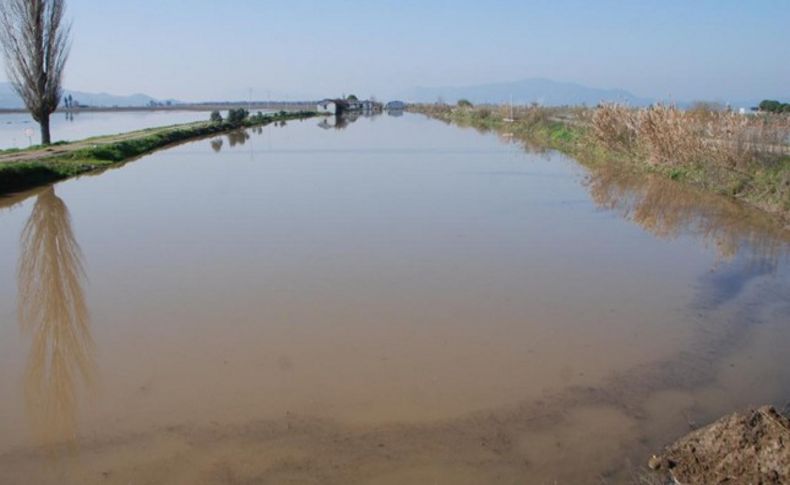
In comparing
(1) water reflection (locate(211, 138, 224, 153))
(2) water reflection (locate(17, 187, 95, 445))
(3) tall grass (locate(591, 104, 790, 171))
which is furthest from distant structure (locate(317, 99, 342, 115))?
(2) water reflection (locate(17, 187, 95, 445))

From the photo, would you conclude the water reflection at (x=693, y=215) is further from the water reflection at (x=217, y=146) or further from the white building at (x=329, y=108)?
the white building at (x=329, y=108)

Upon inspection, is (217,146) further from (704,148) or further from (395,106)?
(395,106)

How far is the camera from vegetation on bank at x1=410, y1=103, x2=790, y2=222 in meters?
12.0

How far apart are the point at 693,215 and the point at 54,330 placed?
31.9 ft

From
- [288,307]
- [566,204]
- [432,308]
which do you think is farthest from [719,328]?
[566,204]

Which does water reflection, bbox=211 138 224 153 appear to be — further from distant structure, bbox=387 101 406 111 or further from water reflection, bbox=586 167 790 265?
distant structure, bbox=387 101 406 111

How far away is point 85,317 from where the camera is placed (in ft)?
19.0

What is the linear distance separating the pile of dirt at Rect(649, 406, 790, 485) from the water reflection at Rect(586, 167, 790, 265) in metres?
5.48

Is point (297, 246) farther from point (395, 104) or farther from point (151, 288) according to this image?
point (395, 104)

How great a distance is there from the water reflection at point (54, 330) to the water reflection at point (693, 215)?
7.28 meters

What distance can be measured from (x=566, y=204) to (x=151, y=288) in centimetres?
812

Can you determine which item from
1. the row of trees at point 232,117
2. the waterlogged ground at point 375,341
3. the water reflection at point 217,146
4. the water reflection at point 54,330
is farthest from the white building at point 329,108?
the water reflection at point 54,330

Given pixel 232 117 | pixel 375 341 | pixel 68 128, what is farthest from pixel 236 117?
pixel 375 341

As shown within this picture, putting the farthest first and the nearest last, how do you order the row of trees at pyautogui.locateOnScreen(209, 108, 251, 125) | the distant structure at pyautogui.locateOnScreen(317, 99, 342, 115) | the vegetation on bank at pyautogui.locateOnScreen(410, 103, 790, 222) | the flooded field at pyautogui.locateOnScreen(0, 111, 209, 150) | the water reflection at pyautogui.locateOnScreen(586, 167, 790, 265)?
the distant structure at pyautogui.locateOnScreen(317, 99, 342, 115)
the row of trees at pyautogui.locateOnScreen(209, 108, 251, 125)
the flooded field at pyautogui.locateOnScreen(0, 111, 209, 150)
the vegetation on bank at pyautogui.locateOnScreen(410, 103, 790, 222)
the water reflection at pyautogui.locateOnScreen(586, 167, 790, 265)
